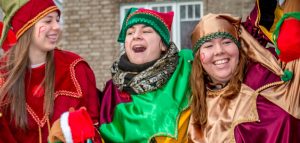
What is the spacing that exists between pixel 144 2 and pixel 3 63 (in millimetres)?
4821

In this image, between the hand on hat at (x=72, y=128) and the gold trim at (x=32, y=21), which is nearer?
the hand on hat at (x=72, y=128)

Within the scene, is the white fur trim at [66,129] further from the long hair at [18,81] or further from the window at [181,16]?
the window at [181,16]

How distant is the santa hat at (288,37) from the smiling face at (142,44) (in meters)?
0.85

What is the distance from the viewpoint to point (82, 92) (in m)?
3.42

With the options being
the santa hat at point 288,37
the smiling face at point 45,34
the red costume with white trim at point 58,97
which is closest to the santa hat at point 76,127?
the red costume with white trim at point 58,97

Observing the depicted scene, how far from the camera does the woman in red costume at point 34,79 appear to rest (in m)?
3.32

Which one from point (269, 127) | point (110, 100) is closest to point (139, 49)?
point (110, 100)

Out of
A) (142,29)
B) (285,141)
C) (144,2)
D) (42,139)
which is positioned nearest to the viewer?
(285,141)

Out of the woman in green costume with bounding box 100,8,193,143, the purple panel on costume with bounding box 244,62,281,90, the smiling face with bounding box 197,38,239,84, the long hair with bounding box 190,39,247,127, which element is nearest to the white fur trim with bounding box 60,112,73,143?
the woman in green costume with bounding box 100,8,193,143

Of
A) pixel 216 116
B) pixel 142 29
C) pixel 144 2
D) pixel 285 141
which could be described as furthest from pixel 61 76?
pixel 144 2

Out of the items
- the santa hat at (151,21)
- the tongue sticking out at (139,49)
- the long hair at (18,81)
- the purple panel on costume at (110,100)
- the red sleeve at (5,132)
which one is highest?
the santa hat at (151,21)

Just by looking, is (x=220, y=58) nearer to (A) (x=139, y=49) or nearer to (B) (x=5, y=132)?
(A) (x=139, y=49)

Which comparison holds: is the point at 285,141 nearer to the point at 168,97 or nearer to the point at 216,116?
the point at 216,116

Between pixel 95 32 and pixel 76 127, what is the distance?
505cm
